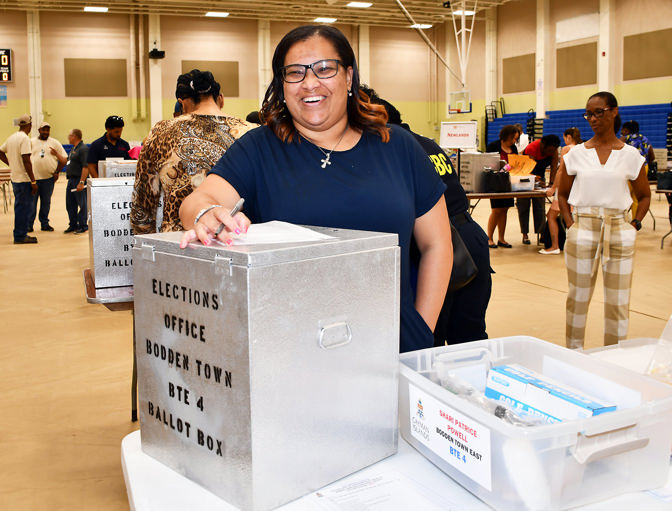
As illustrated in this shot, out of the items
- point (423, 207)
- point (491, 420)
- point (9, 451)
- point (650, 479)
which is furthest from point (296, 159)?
point (9, 451)

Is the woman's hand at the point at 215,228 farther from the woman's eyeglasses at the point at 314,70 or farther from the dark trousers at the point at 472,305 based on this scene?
the dark trousers at the point at 472,305

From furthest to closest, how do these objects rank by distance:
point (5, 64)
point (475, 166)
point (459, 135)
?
1. point (5, 64)
2. point (459, 135)
3. point (475, 166)

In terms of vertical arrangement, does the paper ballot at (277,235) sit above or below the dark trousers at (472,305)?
above

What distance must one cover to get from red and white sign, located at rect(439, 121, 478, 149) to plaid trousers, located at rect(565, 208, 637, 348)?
160 inches

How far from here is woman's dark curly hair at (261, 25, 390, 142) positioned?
1481 millimetres

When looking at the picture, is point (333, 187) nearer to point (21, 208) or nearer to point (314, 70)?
point (314, 70)

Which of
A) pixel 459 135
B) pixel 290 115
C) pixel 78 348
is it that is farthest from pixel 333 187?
pixel 459 135

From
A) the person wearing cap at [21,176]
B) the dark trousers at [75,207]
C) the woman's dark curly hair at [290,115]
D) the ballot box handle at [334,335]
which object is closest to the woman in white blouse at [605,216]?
the woman's dark curly hair at [290,115]

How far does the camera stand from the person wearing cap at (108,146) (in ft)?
23.6

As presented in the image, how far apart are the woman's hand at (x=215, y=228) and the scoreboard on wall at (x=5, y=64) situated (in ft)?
66.4

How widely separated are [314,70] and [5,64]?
1989 centimetres

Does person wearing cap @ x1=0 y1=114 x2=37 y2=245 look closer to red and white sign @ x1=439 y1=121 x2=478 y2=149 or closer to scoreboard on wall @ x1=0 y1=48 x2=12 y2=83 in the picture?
red and white sign @ x1=439 y1=121 x2=478 y2=149

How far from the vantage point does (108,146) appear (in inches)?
290

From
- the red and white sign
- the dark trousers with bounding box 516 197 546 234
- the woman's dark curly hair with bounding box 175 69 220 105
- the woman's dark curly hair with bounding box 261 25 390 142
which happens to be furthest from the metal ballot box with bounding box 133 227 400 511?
the dark trousers with bounding box 516 197 546 234
